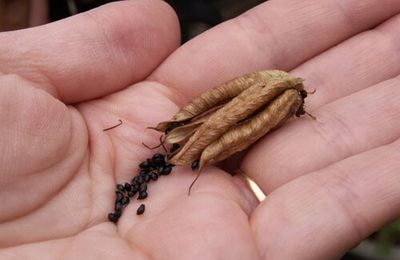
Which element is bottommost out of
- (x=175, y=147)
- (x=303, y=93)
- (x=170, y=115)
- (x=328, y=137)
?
(x=175, y=147)

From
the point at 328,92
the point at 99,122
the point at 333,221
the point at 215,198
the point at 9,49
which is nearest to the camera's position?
the point at 333,221

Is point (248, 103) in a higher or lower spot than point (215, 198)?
higher

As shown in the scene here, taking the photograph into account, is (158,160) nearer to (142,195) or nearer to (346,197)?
(142,195)

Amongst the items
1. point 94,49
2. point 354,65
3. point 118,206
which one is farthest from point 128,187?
point 354,65

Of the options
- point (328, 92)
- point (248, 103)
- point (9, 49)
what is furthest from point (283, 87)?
point (9, 49)

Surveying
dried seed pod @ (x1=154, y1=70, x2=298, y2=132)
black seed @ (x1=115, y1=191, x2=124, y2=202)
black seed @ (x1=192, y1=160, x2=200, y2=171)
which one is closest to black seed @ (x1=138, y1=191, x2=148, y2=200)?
black seed @ (x1=115, y1=191, x2=124, y2=202)

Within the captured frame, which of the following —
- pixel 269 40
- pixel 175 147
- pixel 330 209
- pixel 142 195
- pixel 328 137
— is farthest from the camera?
pixel 269 40

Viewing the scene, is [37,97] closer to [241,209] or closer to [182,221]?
[182,221]

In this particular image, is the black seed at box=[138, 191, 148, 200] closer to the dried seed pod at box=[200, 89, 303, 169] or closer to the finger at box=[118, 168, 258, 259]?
the finger at box=[118, 168, 258, 259]
